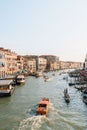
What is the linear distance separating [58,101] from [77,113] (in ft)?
20.5

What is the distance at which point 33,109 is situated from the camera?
81.8 ft

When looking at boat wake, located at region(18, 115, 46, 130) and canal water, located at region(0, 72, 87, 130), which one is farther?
canal water, located at region(0, 72, 87, 130)

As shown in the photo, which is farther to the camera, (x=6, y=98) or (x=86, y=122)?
(x=6, y=98)

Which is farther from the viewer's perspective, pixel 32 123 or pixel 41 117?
pixel 41 117

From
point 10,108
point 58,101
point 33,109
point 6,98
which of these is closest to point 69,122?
point 33,109

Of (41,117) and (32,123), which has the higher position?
(41,117)

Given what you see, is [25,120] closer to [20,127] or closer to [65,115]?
[20,127]

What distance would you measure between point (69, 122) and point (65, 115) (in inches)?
88.3

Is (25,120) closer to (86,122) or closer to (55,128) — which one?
(55,128)

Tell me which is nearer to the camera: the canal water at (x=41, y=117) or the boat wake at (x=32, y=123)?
the boat wake at (x=32, y=123)

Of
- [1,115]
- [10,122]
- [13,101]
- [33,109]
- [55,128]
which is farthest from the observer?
[13,101]

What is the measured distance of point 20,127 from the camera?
1936cm

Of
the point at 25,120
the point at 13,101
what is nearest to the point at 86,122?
the point at 25,120

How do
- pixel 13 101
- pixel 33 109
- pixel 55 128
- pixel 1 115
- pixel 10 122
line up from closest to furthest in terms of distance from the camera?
1. pixel 55 128
2. pixel 10 122
3. pixel 1 115
4. pixel 33 109
5. pixel 13 101
